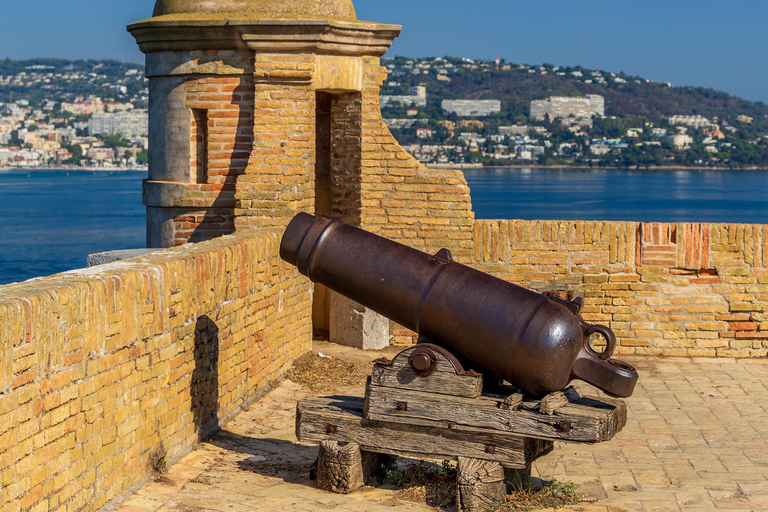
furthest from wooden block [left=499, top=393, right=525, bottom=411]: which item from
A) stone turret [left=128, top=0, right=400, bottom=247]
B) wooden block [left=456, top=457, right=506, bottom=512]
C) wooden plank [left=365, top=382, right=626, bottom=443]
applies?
stone turret [left=128, top=0, right=400, bottom=247]

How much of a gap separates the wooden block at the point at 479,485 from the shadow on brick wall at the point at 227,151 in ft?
15.9

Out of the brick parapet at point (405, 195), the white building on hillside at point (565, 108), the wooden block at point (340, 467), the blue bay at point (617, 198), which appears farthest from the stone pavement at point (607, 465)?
the white building on hillside at point (565, 108)

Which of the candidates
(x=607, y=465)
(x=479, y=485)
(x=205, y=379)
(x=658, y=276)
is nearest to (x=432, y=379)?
(x=479, y=485)

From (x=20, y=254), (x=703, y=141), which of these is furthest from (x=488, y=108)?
(x=20, y=254)

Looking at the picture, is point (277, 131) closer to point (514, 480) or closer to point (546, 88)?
point (514, 480)

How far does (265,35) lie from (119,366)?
183 inches

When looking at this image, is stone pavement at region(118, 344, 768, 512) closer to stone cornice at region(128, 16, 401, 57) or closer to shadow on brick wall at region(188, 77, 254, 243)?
shadow on brick wall at region(188, 77, 254, 243)

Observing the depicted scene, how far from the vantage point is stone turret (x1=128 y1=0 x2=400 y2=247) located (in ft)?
29.3

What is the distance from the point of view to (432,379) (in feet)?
17.2

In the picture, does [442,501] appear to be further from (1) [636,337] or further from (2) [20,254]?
(2) [20,254]

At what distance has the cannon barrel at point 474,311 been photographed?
4.97 m

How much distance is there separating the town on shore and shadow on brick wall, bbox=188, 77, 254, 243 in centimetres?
8812

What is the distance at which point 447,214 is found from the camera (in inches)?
381

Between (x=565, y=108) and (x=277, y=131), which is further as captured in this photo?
(x=565, y=108)
